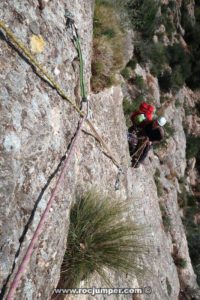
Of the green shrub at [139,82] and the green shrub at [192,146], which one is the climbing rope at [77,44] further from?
the green shrub at [192,146]

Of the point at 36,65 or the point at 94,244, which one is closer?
the point at 36,65

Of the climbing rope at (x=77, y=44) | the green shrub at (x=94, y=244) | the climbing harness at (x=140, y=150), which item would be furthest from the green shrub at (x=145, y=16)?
the green shrub at (x=94, y=244)

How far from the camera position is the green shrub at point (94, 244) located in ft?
11.9

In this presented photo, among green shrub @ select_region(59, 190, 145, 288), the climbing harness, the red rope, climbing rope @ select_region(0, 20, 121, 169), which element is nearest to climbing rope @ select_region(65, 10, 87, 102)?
climbing rope @ select_region(0, 20, 121, 169)

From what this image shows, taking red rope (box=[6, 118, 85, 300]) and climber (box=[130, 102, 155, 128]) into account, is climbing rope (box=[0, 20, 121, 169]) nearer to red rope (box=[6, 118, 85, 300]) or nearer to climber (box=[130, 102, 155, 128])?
red rope (box=[6, 118, 85, 300])

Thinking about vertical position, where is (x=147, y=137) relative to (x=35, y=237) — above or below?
above

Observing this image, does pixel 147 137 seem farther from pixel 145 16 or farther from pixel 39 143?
pixel 145 16

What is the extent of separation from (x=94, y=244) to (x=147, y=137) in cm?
399

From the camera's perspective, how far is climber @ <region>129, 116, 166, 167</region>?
7246 millimetres

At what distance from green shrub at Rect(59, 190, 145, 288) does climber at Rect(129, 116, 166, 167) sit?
3385 millimetres

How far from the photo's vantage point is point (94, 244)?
3.70 meters

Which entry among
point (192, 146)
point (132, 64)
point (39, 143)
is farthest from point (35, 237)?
point (192, 146)

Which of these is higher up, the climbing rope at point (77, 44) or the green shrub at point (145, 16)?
the green shrub at point (145, 16)

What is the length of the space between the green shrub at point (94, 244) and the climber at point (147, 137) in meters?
3.38
